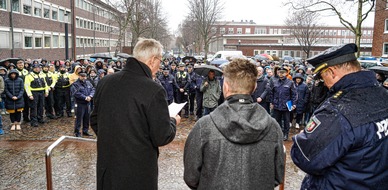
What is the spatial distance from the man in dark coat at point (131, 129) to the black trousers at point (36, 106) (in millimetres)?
8387

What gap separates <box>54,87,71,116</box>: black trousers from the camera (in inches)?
458

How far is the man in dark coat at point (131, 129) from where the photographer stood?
274cm

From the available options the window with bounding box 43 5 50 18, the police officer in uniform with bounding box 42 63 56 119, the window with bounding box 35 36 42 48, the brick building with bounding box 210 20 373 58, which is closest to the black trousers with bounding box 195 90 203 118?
the police officer in uniform with bounding box 42 63 56 119

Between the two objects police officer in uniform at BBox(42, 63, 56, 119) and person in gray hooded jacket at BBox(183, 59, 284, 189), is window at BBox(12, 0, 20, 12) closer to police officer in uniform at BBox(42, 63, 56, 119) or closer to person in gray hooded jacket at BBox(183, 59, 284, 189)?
→ police officer in uniform at BBox(42, 63, 56, 119)

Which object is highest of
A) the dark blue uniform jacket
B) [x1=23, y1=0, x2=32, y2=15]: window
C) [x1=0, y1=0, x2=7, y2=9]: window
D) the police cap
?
[x1=23, y1=0, x2=32, y2=15]: window

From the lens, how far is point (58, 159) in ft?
22.6

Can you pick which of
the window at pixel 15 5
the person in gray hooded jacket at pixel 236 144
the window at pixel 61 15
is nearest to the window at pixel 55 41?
the window at pixel 61 15

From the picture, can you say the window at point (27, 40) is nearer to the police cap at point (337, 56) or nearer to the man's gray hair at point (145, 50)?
the man's gray hair at point (145, 50)

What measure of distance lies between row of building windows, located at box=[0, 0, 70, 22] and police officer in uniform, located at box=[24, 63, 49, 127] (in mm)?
22718

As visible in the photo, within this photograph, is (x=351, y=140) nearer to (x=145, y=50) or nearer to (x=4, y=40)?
(x=145, y=50)

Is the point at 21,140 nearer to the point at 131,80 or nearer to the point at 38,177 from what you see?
the point at 38,177

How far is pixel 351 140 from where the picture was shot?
2.13m

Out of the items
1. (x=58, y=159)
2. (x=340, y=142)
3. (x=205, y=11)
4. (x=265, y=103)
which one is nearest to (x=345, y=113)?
(x=340, y=142)

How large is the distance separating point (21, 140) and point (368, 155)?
870 cm
